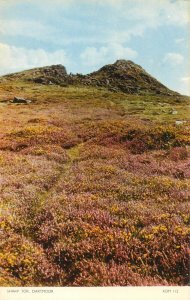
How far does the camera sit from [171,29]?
43.4 ft

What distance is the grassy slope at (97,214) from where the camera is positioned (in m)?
7.55

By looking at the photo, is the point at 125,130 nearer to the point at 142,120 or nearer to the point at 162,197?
the point at 142,120

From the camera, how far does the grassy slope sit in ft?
24.8

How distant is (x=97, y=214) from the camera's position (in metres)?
9.59

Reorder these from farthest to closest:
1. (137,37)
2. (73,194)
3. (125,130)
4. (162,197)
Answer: (125,130), (137,37), (73,194), (162,197)

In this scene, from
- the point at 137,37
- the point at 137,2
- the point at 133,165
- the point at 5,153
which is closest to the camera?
the point at 137,2

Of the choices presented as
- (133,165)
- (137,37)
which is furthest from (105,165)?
(137,37)

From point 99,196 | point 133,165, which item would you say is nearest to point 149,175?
point 133,165

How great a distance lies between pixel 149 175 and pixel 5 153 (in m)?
8.06

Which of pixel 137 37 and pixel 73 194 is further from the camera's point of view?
pixel 137 37

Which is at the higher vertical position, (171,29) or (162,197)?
(171,29)
